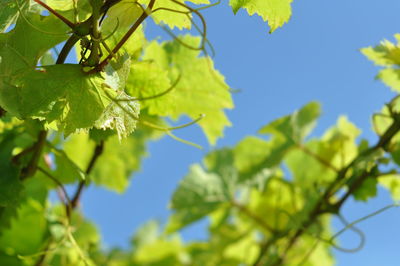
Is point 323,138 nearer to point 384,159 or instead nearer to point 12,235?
point 384,159

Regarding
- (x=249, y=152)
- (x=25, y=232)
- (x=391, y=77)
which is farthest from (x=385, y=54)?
(x=25, y=232)

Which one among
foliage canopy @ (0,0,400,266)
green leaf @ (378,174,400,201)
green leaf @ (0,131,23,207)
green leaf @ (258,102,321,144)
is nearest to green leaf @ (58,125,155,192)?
foliage canopy @ (0,0,400,266)

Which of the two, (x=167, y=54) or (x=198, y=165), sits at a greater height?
(x=198, y=165)

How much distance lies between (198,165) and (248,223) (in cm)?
30

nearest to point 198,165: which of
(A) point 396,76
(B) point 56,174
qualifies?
(B) point 56,174

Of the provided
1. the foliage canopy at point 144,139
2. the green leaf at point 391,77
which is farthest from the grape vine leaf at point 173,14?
the green leaf at point 391,77

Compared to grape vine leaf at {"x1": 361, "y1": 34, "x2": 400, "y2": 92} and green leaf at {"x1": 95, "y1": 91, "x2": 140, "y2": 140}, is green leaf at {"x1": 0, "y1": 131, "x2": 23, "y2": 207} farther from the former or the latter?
grape vine leaf at {"x1": 361, "y1": 34, "x2": 400, "y2": 92}

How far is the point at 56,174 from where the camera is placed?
1.28 meters

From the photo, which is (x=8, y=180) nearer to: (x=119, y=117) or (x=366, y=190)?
(x=119, y=117)

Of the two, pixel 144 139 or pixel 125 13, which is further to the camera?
pixel 144 139

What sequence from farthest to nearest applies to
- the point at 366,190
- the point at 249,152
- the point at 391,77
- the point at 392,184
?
the point at 249,152, the point at 392,184, the point at 366,190, the point at 391,77

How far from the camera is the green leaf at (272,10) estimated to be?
68 cm

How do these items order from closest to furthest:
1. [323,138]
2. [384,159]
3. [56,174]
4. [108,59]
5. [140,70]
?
1. [108,59]
2. [140,70]
3. [384,159]
4. [56,174]
5. [323,138]

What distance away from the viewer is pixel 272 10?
68cm
